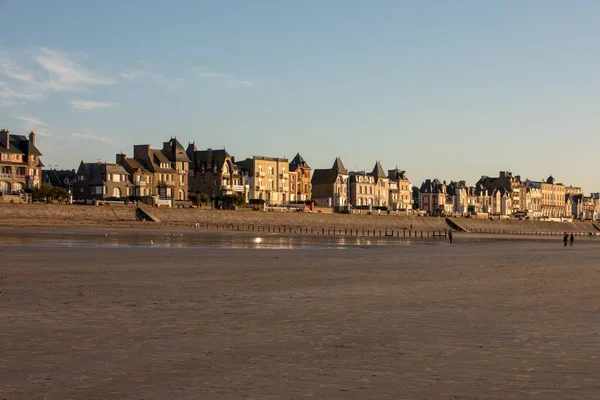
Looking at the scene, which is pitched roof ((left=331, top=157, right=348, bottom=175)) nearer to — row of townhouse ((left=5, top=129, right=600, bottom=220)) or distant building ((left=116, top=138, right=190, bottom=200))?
row of townhouse ((left=5, top=129, right=600, bottom=220))

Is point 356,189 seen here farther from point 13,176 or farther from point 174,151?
point 13,176

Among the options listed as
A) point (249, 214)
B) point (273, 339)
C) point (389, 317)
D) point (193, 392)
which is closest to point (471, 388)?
point (193, 392)

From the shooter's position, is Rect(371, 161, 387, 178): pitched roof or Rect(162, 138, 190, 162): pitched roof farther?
Rect(371, 161, 387, 178): pitched roof

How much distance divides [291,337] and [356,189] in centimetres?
13523

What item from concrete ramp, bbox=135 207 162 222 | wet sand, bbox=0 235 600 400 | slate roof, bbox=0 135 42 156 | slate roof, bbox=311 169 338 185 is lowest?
wet sand, bbox=0 235 600 400

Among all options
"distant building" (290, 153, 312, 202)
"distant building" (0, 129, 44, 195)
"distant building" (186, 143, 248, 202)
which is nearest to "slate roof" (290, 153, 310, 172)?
"distant building" (290, 153, 312, 202)

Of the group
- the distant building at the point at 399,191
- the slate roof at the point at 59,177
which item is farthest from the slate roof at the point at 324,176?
the slate roof at the point at 59,177

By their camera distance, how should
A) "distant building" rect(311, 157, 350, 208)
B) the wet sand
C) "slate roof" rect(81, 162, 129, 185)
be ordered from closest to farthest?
the wet sand < "slate roof" rect(81, 162, 129, 185) < "distant building" rect(311, 157, 350, 208)

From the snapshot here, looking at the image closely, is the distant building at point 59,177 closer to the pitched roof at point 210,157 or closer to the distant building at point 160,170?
the distant building at point 160,170

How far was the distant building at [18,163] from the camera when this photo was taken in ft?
299

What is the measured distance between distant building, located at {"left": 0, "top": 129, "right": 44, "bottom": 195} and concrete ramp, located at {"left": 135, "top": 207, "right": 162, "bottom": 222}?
15.4m

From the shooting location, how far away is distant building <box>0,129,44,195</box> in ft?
299

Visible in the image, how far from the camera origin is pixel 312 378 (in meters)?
10.1

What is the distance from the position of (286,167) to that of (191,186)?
58.9ft
